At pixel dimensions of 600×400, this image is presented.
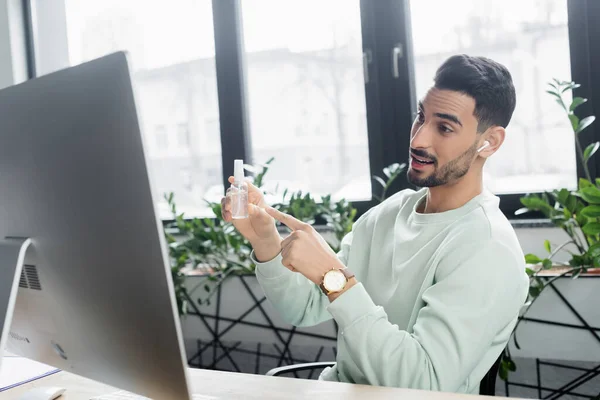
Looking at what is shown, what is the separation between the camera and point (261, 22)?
10.2 ft

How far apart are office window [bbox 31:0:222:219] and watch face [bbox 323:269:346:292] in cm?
209

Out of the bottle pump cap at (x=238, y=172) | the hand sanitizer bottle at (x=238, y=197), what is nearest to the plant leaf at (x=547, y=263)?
the hand sanitizer bottle at (x=238, y=197)

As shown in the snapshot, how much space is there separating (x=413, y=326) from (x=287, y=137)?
1907 mm

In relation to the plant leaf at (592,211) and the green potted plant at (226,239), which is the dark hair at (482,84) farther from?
the green potted plant at (226,239)

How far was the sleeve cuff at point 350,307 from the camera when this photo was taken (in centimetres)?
120

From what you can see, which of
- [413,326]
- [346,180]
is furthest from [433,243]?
[346,180]

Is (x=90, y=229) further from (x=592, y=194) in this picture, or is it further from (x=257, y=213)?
(x=592, y=194)

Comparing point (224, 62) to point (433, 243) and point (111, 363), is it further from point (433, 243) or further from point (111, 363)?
point (111, 363)

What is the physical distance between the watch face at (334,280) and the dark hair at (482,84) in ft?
1.56

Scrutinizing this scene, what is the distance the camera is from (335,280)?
4.05 ft

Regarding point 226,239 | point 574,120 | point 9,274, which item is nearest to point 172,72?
point 226,239

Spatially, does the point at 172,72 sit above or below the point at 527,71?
above

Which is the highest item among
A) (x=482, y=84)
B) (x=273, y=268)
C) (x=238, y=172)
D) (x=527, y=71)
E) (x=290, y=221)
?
(x=527, y=71)

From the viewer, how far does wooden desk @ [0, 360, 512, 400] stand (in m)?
1.04
